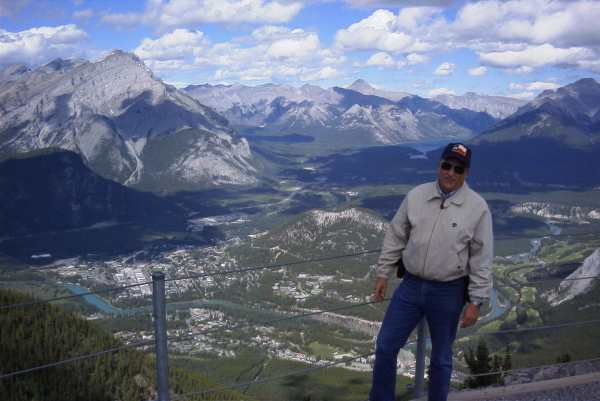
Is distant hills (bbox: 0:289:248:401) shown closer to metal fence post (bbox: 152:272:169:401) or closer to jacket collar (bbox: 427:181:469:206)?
metal fence post (bbox: 152:272:169:401)

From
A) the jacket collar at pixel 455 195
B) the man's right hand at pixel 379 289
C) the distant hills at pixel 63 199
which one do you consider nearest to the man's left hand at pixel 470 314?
the man's right hand at pixel 379 289

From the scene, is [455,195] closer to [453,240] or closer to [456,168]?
[456,168]

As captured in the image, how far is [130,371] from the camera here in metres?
19.7

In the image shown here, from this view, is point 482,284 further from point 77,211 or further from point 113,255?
point 77,211

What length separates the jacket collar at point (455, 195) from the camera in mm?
6711

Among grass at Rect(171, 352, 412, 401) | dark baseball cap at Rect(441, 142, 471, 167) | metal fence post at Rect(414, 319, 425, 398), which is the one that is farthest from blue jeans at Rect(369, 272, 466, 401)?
grass at Rect(171, 352, 412, 401)

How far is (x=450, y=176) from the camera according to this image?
6816 mm

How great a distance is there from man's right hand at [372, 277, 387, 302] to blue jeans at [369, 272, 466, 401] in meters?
0.18

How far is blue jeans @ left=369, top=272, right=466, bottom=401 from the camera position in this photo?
6840mm

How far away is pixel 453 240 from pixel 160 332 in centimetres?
346

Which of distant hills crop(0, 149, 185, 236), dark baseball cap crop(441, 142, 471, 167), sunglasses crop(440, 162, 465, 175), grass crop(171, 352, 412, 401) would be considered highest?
dark baseball cap crop(441, 142, 471, 167)

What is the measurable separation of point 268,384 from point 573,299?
20.0 metres

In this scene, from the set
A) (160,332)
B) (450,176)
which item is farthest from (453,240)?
(160,332)

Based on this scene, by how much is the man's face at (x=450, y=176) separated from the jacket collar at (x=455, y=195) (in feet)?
0.19
